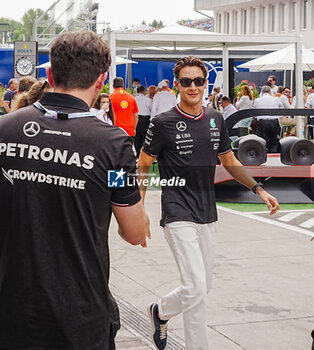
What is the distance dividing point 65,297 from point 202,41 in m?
17.2

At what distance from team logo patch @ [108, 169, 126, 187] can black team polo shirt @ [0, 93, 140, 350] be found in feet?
0.06

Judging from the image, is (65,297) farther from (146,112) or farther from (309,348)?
(146,112)

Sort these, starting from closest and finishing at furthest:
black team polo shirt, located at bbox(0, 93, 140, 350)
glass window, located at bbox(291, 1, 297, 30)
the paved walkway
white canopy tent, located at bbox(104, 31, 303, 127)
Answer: black team polo shirt, located at bbox(0, 93, 140, 350)
the paved walkway
white canopy tent, located at bbox(104, 31, 303, 127)
glass window, located at bbox(291, 1, 297, 30)

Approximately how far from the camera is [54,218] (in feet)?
8.98

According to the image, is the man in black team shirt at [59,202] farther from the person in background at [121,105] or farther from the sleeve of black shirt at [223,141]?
the person in background at [121,105]

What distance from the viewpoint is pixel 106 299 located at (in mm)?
2871

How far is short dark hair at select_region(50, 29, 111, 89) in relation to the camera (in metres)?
2.76

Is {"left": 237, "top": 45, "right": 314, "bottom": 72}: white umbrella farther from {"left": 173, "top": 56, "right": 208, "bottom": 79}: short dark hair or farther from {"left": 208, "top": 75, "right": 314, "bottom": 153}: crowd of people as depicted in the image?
{"left": 173, "top": 56, "right": 208, "bottom": 79}: short dark hair

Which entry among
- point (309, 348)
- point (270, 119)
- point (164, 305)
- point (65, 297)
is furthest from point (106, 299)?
point (270, 119)

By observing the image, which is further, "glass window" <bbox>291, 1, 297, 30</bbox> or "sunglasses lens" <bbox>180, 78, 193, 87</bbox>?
"glass window" <bbox>291, 1, 297, 30</bbox>

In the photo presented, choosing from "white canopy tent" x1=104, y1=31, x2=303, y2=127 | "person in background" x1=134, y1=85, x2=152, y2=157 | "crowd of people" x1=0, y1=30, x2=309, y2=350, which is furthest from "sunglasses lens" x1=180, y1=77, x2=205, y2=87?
"person in background" x1=134, y1=85, x2=152, y2=157

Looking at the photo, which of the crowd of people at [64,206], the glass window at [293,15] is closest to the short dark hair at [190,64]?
the crowd of people at [64,206]

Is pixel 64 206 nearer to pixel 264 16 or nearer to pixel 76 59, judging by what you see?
pixel 76 59

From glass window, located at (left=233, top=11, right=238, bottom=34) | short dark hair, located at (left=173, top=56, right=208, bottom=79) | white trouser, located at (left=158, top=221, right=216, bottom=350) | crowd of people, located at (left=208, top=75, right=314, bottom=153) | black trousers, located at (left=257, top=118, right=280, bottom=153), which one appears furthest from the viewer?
glass window, located at (left=233, top=11, right=238, bottom=34)
